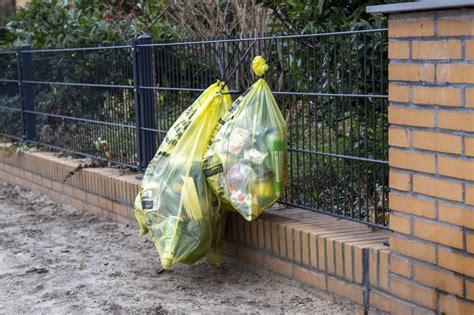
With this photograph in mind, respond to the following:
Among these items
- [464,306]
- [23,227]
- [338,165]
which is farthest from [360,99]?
[23,227]

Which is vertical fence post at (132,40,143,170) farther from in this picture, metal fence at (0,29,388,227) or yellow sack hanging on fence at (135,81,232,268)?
yellow sack hanging on fence at (135,81,232,268)

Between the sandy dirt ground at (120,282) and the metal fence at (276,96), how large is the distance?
0.58m

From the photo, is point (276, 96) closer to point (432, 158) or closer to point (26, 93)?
point (432, 158)

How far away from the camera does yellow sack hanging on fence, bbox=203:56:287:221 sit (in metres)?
4.69

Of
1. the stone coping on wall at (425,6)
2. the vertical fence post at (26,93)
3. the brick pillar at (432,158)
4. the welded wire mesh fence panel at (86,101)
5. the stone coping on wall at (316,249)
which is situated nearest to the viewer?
the stone coping on wall at (425,6)

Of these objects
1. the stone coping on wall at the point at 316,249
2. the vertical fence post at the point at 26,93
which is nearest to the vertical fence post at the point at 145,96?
the stone coping on wall at the point at 316,249

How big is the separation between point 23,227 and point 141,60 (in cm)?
180

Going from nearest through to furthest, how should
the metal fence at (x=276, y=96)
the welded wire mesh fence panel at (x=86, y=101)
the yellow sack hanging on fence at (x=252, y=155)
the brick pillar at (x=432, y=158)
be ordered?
the brick pillar at (x=432, y=158) → the metal fence at (x=276, y=96) → the yellow sack hanging on fence at (x=252, y=155) → the welded wire mesh fence panel at (x=86, y=101)

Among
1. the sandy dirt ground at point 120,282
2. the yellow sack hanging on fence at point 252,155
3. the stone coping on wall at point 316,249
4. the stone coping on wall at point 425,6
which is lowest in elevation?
the sandy dirt ground at point 120,282

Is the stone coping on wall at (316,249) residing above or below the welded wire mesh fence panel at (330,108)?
below

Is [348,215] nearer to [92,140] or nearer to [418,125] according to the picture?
[418,125]

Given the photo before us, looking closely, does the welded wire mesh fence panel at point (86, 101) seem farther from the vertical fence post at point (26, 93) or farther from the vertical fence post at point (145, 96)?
the vertical fence post at point (145, 96)

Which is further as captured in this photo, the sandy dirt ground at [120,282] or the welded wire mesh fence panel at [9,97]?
the welded wire mesh fence panel at [9,97]

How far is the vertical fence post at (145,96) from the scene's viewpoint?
6535 mm
